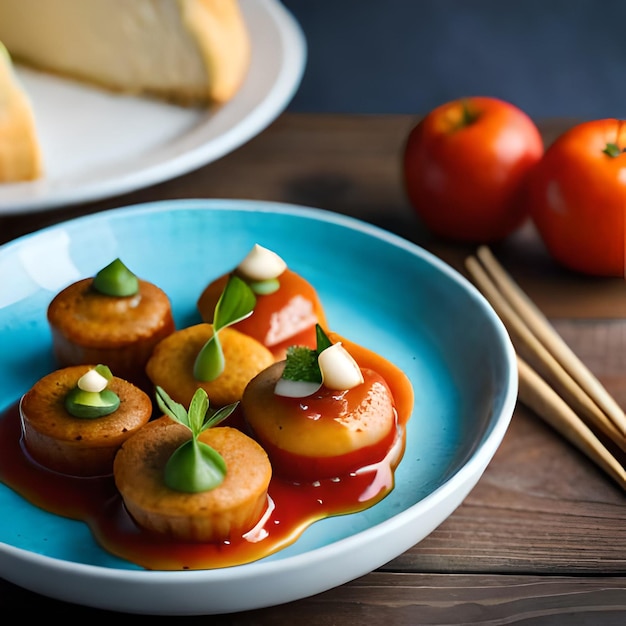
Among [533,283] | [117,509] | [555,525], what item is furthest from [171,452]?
[533,283]

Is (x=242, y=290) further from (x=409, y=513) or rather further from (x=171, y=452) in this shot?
(x=409, y=513)


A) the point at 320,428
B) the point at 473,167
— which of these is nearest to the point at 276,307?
the point at 320,428

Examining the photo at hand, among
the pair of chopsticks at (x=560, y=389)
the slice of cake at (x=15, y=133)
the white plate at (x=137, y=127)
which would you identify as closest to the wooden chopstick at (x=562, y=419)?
the pair of chopsticks at (x=560, y=389)

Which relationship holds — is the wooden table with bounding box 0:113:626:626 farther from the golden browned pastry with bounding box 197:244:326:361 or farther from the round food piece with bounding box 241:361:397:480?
the golden browned pastry with bounding box 197:244:326:361

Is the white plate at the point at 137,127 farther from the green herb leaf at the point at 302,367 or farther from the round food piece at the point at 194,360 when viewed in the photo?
the green herb leaf at the point at 302,367

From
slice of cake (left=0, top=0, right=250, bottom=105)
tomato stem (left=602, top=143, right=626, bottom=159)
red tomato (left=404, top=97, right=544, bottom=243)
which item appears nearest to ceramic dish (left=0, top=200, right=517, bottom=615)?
red tomato (left=404, top=97, right=544, bottom=243)
